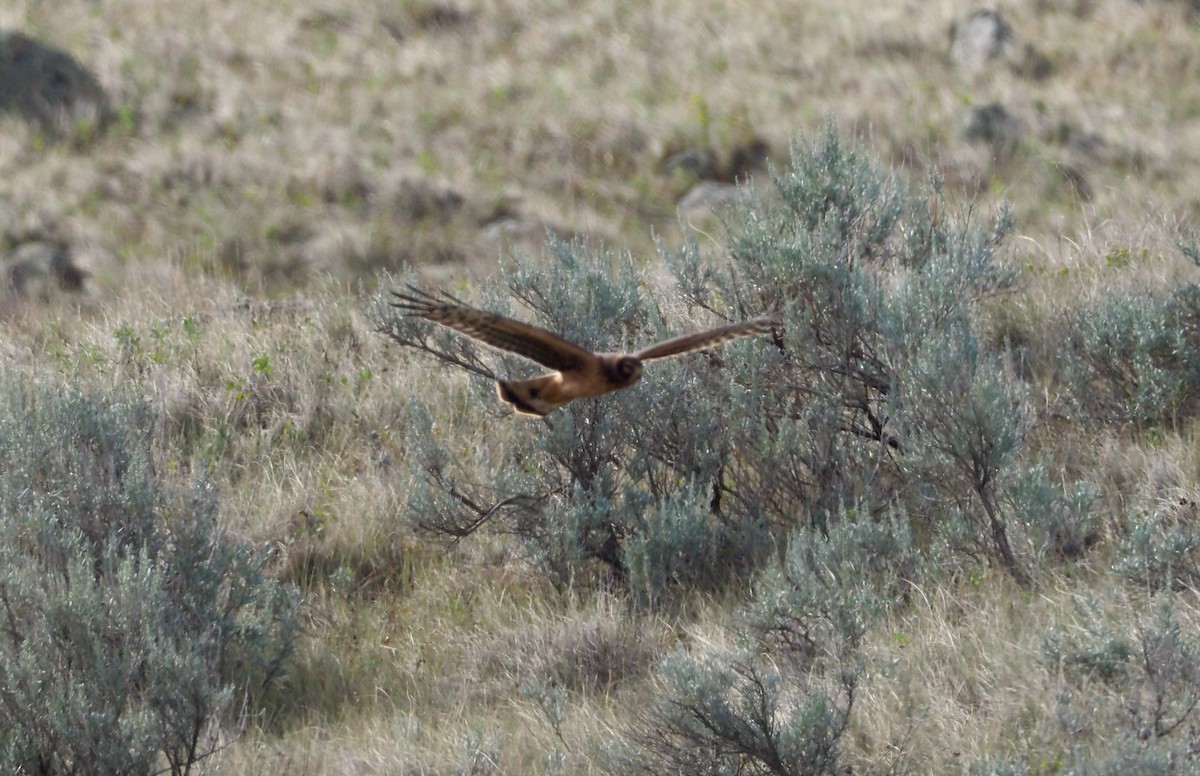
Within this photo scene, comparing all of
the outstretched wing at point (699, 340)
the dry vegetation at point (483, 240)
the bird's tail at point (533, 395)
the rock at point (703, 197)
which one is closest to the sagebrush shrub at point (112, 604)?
the dry vegetation at point (483, 240)

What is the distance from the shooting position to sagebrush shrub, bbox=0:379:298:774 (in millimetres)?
5012

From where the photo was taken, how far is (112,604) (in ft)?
17.4

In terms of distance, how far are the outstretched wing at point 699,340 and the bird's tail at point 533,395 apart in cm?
30

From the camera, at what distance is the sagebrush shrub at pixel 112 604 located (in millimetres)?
5012

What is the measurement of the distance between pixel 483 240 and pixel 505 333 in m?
Answer: 10.1

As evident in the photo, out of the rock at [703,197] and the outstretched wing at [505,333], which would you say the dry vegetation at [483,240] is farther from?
the outstretched wing at [505,333]

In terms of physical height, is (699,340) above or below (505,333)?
below

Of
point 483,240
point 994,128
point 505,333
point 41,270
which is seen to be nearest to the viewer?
point 505,333

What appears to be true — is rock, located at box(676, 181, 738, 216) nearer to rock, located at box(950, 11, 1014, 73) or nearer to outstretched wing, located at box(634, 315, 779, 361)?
rock, located at box(950, 11, 1014, 73)

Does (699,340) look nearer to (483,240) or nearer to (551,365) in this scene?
(551,365)

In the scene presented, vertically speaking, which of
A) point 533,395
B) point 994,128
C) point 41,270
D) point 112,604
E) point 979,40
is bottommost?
point 41,270

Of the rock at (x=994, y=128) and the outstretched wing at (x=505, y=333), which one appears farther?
the rock at (x=994, y=128)

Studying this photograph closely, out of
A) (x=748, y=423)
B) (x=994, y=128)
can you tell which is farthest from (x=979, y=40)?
(x=748, y=423)

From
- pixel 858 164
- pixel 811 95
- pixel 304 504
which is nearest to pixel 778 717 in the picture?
pixel 304 504
